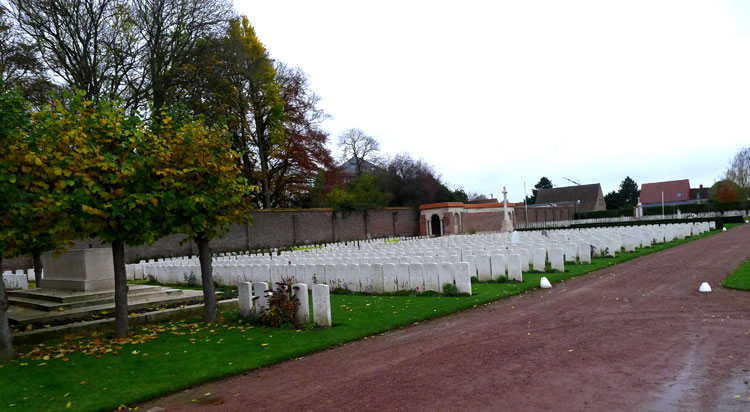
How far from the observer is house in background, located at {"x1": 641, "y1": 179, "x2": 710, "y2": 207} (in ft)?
273

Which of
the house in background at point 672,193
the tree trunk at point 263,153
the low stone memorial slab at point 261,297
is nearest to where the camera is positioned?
the low stone memorial slab at point 261,297

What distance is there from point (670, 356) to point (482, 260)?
7.72 metres

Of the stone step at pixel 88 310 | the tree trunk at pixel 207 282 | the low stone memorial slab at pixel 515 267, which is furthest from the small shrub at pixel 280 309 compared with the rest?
→ the low stone memorial slab at pixel 515 267

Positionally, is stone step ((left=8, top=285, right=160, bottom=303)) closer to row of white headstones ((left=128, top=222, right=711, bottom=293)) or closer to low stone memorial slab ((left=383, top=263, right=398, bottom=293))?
row of white headstones ((left=128, top=222, right=711, bottom=293))

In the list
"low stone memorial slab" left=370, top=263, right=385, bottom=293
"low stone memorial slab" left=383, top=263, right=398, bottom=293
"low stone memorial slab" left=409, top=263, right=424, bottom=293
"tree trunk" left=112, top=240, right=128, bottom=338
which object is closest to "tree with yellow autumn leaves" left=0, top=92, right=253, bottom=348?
"tree trunk" left=112, top=240, right=128, bottom=338

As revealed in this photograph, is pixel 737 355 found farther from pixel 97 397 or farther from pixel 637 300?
pixel 97 397

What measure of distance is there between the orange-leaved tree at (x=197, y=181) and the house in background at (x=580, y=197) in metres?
76.8

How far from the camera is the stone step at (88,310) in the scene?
10.1m

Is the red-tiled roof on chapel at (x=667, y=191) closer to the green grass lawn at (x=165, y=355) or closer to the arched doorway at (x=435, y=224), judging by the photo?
the arched doorway at (x=435, y=224)

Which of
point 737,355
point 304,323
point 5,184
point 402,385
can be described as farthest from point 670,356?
point 5,184

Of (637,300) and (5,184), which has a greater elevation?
(5,184)

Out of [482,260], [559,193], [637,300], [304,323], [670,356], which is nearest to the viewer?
[670,356]

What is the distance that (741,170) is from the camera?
213ft

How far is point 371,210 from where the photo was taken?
138ft
